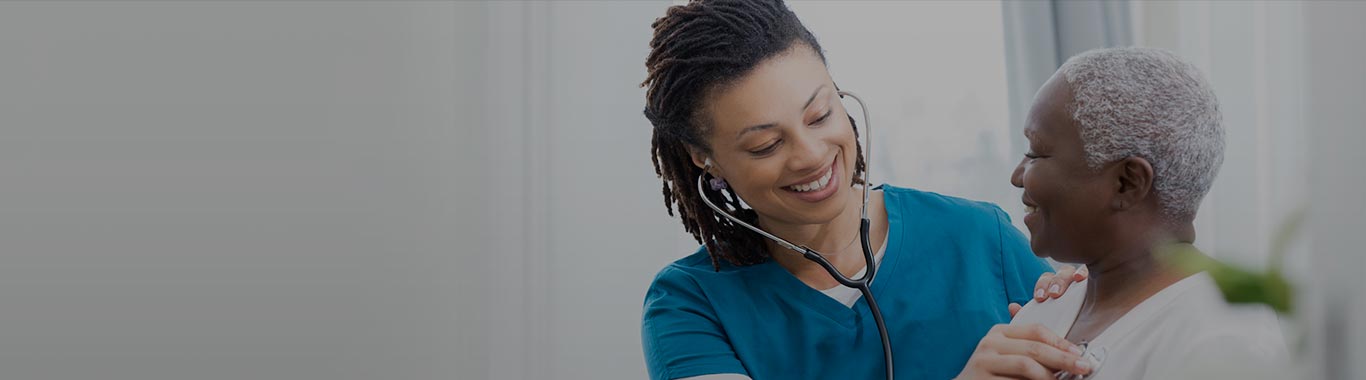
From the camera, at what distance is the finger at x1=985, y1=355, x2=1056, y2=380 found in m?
0.91

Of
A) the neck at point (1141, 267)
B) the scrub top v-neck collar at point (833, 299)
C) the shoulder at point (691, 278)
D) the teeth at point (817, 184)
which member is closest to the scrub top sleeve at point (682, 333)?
the shoulder at point (691, 278)

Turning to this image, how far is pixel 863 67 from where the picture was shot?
96.4 inches

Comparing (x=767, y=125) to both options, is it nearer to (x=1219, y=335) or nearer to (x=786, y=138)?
(x=786, y=138)

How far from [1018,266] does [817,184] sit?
0.32 m

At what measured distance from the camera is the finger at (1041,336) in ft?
3.02

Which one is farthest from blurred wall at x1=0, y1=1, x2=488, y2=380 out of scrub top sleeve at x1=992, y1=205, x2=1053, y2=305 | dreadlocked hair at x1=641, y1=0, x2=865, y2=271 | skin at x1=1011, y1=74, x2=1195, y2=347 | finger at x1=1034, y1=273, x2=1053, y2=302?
skin at x1=1011, y1=74, x2=1195, y2=347

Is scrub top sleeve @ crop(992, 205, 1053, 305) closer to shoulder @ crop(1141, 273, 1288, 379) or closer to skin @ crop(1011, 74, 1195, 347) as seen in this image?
skin @ crop(1011, 74, 1195, 347)

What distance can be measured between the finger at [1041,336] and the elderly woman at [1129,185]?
0.8 inches

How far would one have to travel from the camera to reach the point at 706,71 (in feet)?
4.13

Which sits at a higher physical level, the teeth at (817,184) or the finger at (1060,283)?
the teeth at (817,184)

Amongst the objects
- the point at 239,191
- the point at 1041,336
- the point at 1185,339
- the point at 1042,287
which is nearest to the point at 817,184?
the point at 1042,287

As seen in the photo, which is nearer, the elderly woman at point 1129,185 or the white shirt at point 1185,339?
the white shirt at point 1185,339

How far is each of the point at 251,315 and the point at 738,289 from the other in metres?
1.13

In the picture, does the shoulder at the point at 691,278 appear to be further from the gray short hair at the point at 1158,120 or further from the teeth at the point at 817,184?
the gray short hair at the point at 1158,120
